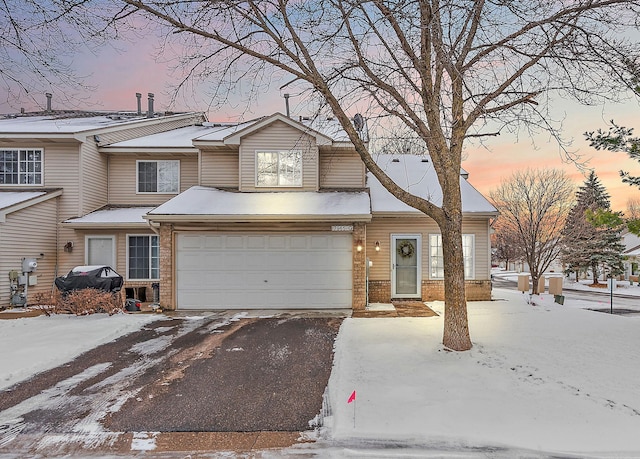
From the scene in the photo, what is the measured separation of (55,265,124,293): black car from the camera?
968cm

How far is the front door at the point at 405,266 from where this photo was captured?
1196cm

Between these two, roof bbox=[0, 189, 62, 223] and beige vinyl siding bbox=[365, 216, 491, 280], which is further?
beige vinyl siding bbox=[365, 216, 491, 280]

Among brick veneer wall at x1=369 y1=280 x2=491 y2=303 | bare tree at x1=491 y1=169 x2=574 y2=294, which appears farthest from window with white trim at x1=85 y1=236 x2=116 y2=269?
bare tree at x1=491 y1=169 x2=574 y2=294

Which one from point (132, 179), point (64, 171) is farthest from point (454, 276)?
point (64, 171)

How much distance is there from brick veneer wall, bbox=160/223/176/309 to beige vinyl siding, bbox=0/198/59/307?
15.8 ft

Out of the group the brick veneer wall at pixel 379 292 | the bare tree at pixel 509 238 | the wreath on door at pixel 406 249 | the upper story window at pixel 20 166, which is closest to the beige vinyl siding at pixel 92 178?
the upper story window at pixel 20 166

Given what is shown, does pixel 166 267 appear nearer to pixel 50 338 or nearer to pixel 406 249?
pixel 50 338

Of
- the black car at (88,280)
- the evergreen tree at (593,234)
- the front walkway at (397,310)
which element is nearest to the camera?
the evergreen tree at (593,234)

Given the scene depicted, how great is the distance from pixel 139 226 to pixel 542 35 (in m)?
12.0

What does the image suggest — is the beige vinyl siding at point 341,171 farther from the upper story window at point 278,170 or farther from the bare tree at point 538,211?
the bare tree at point 538,211

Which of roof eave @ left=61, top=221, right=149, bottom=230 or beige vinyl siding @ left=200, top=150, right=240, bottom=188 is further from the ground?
beige vinyl siding @ left=200, top=150, right=240, bottom=188

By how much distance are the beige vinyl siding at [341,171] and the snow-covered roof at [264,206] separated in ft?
1.67

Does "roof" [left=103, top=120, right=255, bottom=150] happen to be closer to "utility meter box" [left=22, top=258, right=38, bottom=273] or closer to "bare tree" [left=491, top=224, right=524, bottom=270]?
"utility meter box" [left=22, top=258, right=38, bottom=273]

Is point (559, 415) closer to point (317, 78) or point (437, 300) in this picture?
point (317, 78)
